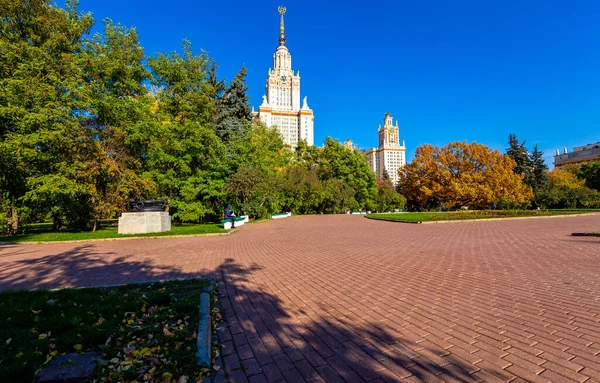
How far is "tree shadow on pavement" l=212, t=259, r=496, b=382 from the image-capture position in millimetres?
2469

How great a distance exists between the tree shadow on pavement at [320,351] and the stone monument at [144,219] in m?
12.4

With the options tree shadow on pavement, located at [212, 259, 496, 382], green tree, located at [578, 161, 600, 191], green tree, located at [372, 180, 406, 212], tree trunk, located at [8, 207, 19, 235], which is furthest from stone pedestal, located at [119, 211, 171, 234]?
green tree, located at [578, 161, 600, 191]

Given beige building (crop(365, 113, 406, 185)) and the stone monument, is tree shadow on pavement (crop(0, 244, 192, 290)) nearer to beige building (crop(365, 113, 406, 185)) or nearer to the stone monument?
the stone monument

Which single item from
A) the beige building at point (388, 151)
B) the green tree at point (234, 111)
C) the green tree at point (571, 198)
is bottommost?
the green tree at point (571, 198)

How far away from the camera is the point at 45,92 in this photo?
551 inches

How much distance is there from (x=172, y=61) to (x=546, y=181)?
53.1 m

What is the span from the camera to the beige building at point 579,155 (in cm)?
7534

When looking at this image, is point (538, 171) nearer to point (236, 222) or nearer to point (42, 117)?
point (236, 222)

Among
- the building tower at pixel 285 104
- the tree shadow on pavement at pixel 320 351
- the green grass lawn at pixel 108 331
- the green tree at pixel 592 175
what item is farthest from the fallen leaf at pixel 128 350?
the building tower at pixel 285 104

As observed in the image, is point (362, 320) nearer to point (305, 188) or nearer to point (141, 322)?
point (141, 322)

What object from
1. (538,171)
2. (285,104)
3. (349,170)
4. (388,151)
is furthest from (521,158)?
(388,151)

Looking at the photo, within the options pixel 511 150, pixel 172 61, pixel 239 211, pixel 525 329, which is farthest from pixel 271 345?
pixel 511 150

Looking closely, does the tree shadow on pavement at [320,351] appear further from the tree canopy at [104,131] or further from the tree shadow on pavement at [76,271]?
the tree canopy at [104,131]

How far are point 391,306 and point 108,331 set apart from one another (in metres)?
3.57
